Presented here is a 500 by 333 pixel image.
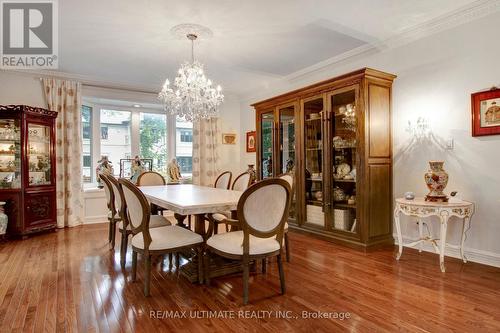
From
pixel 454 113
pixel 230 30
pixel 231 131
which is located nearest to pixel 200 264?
pixel 230 30

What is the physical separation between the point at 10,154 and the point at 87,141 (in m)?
1.27

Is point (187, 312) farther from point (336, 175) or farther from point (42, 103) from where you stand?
point (42, 103)

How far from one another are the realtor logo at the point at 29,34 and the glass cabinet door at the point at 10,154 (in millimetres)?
884

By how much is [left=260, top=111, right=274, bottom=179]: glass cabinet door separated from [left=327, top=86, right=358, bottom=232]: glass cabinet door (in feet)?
3.90

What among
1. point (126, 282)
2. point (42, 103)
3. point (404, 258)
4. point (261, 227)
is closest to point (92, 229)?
point (42, 103)

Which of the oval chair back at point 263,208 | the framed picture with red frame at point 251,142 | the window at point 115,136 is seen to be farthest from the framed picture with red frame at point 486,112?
the window at point 115,136

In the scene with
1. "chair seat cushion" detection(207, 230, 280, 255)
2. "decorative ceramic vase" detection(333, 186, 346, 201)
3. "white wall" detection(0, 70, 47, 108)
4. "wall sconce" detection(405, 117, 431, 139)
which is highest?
"white wall" detection(0, 70, 47, 108)

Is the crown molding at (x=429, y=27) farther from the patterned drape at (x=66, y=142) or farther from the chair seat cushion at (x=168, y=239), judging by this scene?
the patterned drape at (x=66, y=142)

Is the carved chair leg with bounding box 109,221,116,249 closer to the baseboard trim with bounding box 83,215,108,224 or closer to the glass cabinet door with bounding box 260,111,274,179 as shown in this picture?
the baseboard trim with bounding box 83,215,108,224

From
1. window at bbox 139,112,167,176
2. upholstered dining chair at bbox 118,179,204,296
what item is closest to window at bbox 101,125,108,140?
window at bbox 139,112,167,176

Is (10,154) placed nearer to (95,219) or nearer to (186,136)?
(95,219)

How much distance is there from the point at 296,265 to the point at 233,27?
261 centimetres

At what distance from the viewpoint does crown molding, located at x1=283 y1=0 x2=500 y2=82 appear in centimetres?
276

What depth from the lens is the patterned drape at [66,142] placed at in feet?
15.4
